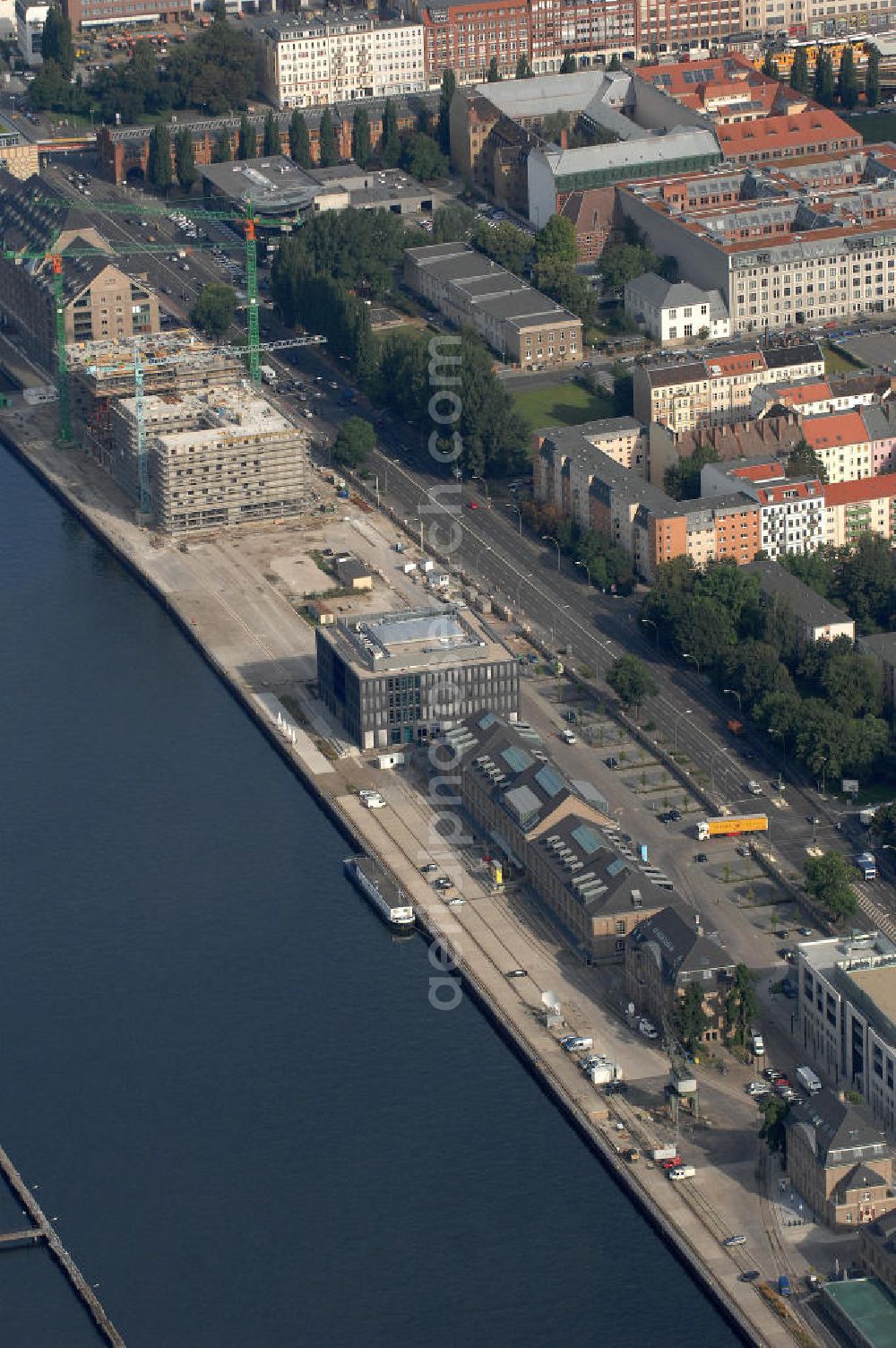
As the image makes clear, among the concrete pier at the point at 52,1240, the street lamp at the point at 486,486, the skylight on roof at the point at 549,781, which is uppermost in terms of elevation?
the skylight on roof at the point at 549,781

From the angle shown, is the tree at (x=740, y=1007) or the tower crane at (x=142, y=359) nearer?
the tree at (x=740, y=1007)

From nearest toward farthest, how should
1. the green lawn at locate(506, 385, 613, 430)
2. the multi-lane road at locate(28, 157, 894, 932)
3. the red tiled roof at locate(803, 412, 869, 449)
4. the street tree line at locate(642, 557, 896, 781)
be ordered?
the multi-lane road at locate(28, 157, 894, 932) → the street tree line at locate(642, 557, 896, 781) → the red tiled roof at locate(803, 412, 869, 449) → the green lawn at locate(506, 385, 613, 430)

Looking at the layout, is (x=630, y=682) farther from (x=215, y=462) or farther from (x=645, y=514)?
(x=215, y=462)

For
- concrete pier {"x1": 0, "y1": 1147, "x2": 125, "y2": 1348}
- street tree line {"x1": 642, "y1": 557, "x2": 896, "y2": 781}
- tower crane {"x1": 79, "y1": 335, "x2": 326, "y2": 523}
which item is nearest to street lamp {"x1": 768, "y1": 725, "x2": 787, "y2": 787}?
street tree line {"x1": 642, "y1": 557, "x2": 896, "y2": 781}

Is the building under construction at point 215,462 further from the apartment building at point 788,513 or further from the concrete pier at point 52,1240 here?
the concrete pier at point 52,1240

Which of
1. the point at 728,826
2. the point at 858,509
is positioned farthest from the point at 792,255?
the point at 728,826

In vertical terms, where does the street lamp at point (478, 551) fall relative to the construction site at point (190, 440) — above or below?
below

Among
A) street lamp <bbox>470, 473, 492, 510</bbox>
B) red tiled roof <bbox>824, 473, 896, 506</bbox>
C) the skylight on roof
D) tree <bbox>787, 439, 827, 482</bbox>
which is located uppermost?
tree <bbox>787, 439, 827, 482</bbox>

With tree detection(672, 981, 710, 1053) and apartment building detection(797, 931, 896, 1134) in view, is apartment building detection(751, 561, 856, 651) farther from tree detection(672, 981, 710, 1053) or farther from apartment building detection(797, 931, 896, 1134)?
tree detection(672, 981, 710, 1053)

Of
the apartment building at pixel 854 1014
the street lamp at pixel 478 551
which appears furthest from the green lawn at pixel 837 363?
the apartment building at pixel 854 1014
